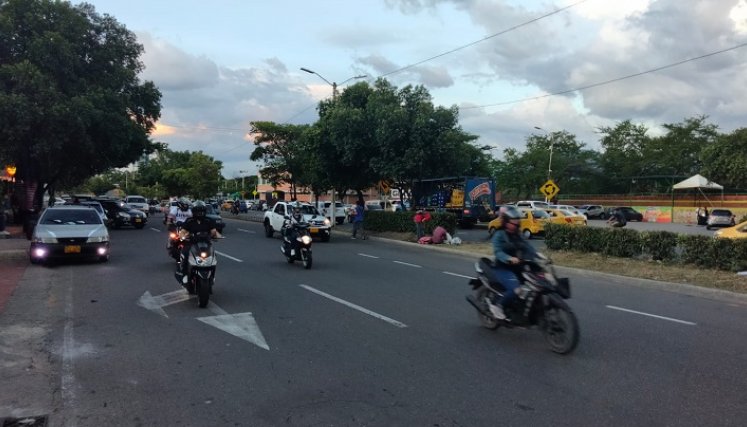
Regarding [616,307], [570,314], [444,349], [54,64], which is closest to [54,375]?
[444,349]

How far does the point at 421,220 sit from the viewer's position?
2264 centimetres

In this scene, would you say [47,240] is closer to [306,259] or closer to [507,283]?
[306,259]

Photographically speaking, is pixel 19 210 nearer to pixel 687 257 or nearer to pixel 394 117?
pixel 394 117

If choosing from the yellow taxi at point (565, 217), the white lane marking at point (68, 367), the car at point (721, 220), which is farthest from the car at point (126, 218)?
the car at point (721, 220)

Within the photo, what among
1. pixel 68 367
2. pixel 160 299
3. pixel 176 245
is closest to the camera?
Result: pixel 68 367

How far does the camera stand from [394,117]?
23.7 metres

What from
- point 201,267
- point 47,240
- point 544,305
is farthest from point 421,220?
point 544,305

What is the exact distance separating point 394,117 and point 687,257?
13074 mm

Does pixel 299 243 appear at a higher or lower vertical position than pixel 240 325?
higher

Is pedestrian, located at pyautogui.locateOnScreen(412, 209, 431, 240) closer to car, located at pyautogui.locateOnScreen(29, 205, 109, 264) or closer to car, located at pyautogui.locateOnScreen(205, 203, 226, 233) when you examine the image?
car, located at pyautogui.locateOnScreen(205, 203, 226, 233)

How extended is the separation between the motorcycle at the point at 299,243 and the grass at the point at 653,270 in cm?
672

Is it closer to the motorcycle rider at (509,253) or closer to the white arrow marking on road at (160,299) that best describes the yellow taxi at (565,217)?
the white arrow marking on road at (160,299)

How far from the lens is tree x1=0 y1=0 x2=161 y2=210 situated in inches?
879

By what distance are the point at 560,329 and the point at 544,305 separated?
0.32 m
